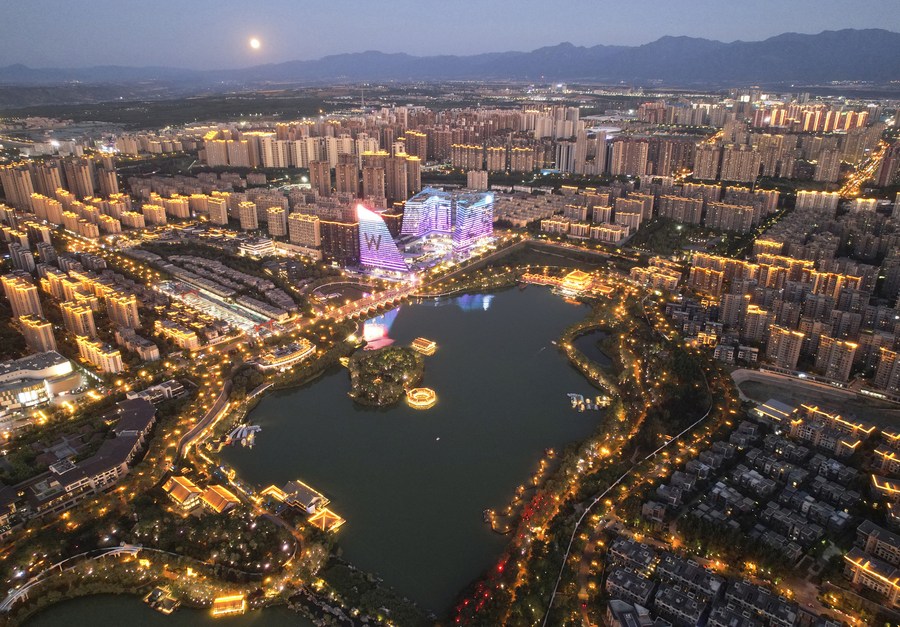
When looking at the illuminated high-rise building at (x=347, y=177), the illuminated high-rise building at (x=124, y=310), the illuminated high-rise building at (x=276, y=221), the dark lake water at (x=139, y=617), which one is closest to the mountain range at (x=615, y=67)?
the illuminated high-rise building at (x=347, y=177)

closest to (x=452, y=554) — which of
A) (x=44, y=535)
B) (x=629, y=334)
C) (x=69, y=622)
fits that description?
(x=69, y=622)

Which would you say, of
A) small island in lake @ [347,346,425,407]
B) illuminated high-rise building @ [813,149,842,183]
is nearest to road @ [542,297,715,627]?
small island in lake @ [347,346,425,407]

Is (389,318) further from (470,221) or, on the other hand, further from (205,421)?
(470,221)

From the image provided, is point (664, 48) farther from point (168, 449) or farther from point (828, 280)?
point (168, 449)

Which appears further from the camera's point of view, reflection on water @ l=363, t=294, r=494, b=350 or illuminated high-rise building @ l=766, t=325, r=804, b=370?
reflection on water @ l=363, t=294, r=494, b=350

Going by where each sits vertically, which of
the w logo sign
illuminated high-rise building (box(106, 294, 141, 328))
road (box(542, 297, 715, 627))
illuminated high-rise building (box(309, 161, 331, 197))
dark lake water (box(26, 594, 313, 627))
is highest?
illuminated high-rise building (box(309, 161, 331, 197))

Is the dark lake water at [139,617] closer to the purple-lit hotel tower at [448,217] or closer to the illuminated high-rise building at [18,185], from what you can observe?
the purple-lit hotel tower at [448,217]

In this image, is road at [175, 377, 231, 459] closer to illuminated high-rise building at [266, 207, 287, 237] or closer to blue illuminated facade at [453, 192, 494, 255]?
blue illuminated facade at [453, 192, 494, 255]

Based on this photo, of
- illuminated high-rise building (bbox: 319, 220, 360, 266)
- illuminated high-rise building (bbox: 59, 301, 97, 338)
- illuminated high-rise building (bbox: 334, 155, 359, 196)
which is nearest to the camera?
illuminated high-rise building (bbox: 59, 301, 97, 338)
